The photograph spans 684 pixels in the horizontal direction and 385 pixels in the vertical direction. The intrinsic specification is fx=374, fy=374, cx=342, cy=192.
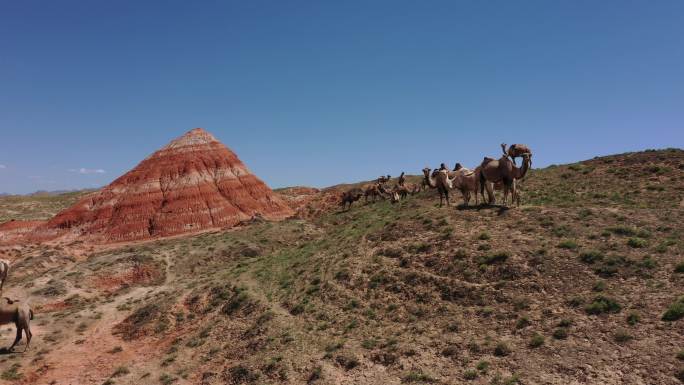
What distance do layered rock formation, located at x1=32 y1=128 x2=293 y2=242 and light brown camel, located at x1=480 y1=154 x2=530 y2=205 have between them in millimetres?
49238

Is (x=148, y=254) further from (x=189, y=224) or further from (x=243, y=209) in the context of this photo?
(x=243, y=209)

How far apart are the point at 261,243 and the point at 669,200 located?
123ft

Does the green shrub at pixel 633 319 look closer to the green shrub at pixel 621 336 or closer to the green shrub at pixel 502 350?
the green shrub at pixel 621 336

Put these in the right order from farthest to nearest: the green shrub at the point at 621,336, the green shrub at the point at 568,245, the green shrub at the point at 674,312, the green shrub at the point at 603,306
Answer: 1. the green shrub at the point at 568,245
2. the green shrub at the point at 603,306
3. the green shrub at the point at 674,312
4. the green shrub at the point at 621,336

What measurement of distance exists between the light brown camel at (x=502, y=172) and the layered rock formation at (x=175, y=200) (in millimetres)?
49238

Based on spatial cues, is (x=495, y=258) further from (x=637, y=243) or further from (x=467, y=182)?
(x=467, y=182)

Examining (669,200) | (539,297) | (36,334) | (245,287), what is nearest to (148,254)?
(36,334)

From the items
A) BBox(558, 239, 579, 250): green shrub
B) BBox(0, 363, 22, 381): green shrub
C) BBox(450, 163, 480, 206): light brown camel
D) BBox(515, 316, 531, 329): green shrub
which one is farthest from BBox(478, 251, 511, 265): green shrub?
BBox(0, 363, 22, 381): green shrub

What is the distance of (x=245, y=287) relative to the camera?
1072 inches

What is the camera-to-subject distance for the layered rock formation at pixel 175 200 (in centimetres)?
6344

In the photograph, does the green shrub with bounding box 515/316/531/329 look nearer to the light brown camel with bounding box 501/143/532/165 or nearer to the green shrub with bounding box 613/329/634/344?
the green shrub with bounding box 613/329/634/344

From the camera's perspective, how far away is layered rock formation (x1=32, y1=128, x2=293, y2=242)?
63438 mm

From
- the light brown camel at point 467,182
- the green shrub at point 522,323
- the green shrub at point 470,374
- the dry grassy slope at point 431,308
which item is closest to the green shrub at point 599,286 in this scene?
the dry grassy slope at point 431,308

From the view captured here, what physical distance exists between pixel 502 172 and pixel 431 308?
10.5m
